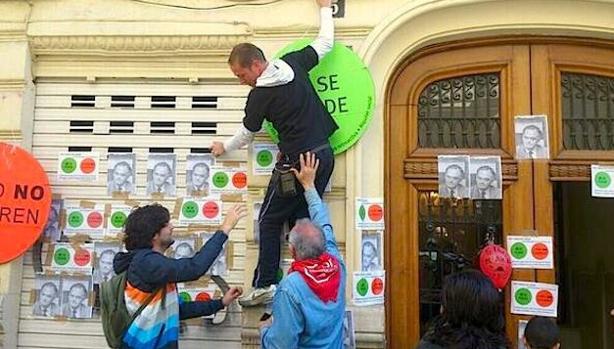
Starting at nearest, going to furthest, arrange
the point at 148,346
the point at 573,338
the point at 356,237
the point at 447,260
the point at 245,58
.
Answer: the point at 148,346 → the point at 245,58 → the point at 356,237 → the point at 447,260 → the point at 573,338

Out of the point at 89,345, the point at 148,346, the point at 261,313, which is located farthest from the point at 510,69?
the point at 89,345

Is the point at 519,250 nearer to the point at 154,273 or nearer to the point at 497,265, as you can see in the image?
the point at 497,265

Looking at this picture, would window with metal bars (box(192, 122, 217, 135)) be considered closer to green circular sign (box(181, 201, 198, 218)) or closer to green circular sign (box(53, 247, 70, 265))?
green circular sign (box(181, 201, 198, 218))

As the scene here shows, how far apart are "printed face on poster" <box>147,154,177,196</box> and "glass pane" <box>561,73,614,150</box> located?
2.79m

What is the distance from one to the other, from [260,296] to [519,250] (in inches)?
71.9

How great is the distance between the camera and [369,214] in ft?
14.8

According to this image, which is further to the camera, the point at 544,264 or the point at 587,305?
the point at 587,305

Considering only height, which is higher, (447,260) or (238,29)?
(238,29)

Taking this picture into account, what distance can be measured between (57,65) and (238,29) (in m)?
1.40

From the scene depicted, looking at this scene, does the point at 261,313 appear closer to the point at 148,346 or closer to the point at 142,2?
the point at 148,346

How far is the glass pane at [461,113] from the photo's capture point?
15.8 feet

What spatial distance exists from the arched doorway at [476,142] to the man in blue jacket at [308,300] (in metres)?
1.33

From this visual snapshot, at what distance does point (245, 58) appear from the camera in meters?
4.12

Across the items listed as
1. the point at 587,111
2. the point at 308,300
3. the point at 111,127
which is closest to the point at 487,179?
the point at 587,111
